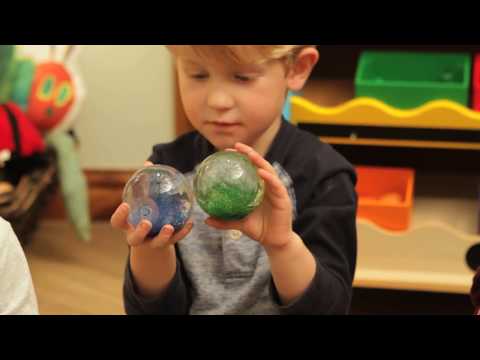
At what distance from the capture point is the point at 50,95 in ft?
5.61

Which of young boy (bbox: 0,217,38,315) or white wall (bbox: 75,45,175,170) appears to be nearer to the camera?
young boy (bbox: 0,217,38,315)

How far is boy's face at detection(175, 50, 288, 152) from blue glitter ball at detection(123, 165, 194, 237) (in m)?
0.10

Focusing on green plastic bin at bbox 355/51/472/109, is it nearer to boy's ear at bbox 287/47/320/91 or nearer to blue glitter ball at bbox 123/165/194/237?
boy's ear at bbox 287/47/320/91

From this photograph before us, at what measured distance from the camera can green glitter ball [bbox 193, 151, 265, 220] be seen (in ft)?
1.99

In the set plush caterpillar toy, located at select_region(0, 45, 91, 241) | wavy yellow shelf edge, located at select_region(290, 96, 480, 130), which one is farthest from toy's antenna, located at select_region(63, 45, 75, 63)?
wavy yellow shelf edge, located at select_region(290, 96, 480, 130)

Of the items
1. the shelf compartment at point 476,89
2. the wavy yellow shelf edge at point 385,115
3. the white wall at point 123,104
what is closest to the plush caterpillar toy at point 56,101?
the white wall at point 123,104

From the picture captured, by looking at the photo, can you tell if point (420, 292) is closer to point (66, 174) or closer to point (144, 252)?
point (66, 174)

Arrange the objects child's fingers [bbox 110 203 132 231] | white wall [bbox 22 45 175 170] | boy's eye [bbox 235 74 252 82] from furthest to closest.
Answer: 1. white wall [bbox 22 45 175 170]
2. boy's eye [bbox 235 74 252 82]
3. child's fingers [bbox 110 203 132 231]

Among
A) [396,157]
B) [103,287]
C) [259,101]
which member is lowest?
[103,287]

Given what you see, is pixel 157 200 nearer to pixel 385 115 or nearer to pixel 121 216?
pixel 121 216

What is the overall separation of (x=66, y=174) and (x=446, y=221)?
87 cm

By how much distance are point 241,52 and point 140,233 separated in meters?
0.18
